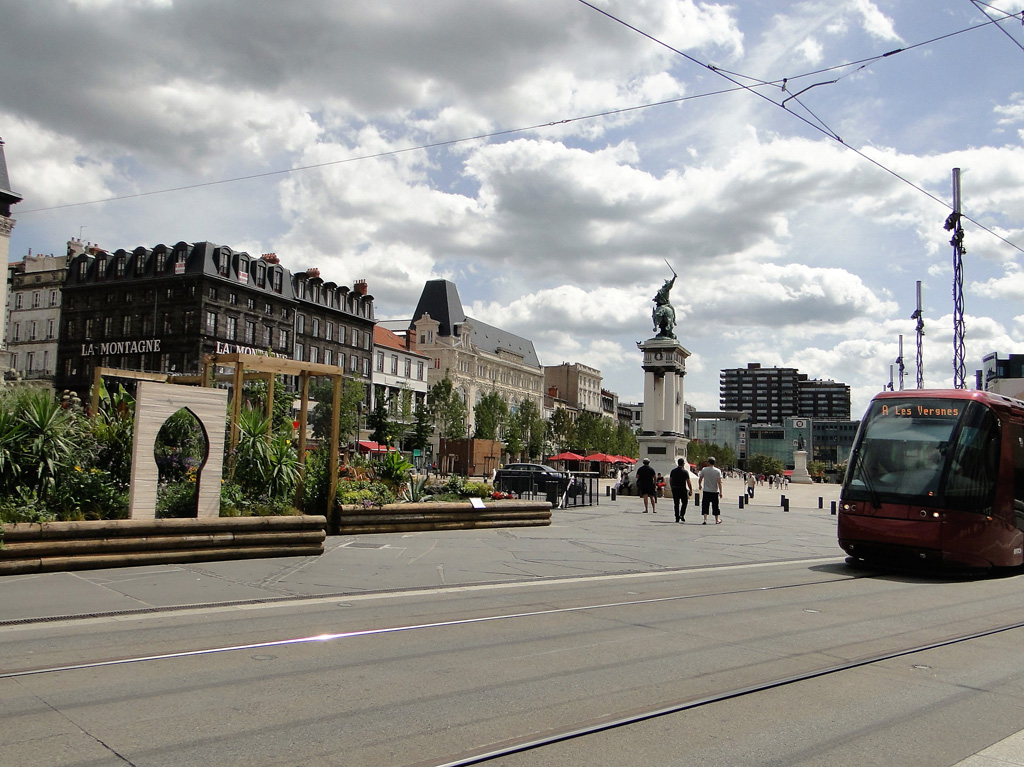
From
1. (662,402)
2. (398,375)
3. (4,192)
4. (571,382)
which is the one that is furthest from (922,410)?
(571,382)

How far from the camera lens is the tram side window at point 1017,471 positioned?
13953 mm

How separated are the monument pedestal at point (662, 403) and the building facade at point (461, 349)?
46039 mm

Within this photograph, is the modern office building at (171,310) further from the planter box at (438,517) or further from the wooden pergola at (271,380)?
the wooden pergola at (271,380)

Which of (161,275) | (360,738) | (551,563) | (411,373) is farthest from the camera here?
(411,373)

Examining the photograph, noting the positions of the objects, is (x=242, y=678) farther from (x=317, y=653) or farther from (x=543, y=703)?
(x=543, y=703)

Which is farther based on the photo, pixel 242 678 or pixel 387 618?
pixel 387 618

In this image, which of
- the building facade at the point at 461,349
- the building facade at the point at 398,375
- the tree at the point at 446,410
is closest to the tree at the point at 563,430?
the building facade at the point at 461,349

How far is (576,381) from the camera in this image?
149875 millimetres

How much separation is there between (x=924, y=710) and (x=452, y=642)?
3730 mm

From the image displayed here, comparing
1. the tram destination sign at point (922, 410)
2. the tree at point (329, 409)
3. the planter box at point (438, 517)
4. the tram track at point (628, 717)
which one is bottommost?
the tram track at point (628, 717)

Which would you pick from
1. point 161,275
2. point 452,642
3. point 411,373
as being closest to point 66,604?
point 452,642

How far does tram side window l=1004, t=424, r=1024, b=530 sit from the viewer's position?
14.0 meters

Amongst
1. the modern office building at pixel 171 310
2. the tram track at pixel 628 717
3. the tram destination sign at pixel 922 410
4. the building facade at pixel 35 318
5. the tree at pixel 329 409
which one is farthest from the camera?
the building facade at pixel 35 318

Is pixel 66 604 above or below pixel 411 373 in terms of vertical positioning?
below
